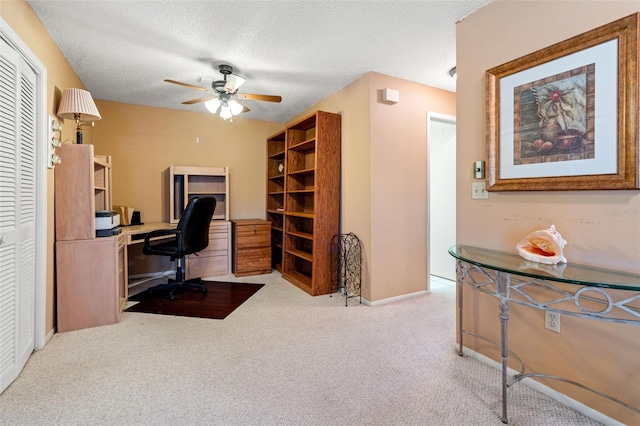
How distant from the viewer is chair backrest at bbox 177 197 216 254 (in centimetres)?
314

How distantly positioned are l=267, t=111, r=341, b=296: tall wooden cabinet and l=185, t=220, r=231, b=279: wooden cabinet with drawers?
2.60 ft

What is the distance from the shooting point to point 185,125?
4320mm

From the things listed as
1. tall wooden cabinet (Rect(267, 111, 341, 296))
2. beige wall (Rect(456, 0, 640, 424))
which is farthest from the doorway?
beige wall (Rect(456, 0, 640, 424))

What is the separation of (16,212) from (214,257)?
95.7 inches

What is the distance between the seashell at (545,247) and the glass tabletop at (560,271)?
0.03 m

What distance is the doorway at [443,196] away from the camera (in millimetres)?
3859

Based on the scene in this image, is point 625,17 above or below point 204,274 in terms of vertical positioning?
above

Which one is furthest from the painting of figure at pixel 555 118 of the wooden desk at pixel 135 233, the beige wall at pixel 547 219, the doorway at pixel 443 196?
the wooden desk at pixel 135 233

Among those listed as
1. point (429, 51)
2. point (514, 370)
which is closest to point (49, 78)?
point (429, 51)

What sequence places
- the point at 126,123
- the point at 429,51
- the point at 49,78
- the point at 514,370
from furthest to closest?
the point at 126,123
the point at 429,51
the point at 49,78
the point at 514,370

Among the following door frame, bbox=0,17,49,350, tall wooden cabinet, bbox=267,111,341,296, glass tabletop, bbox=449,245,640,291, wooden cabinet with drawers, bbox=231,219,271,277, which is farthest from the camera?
wooden cabinet with drawers, bbox=231,219,271,277

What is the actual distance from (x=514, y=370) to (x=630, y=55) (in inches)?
68.0

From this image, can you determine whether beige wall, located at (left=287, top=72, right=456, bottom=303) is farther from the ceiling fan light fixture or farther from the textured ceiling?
the ceiling fan light fixture

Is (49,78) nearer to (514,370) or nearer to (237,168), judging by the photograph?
(237,168)
